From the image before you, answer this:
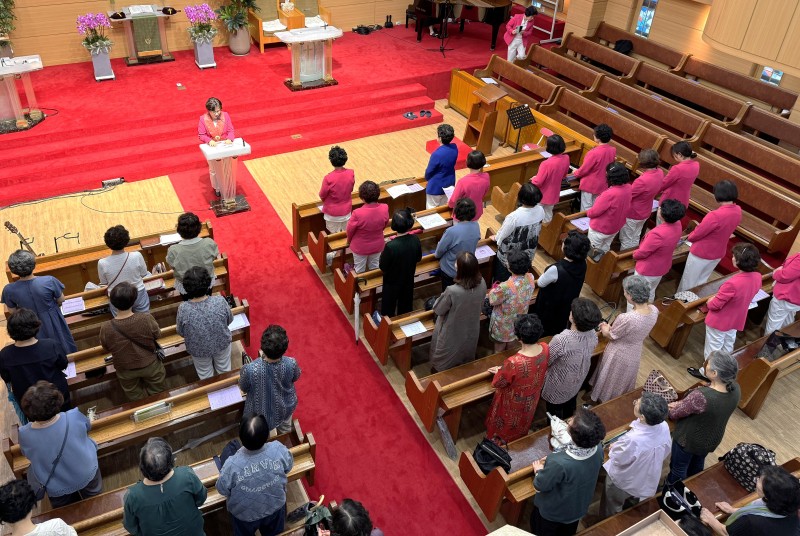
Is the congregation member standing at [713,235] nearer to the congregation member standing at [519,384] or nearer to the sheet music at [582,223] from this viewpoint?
the sheet music at [582,223]

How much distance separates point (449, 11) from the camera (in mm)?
12602

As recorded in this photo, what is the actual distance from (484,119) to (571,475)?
259 inches

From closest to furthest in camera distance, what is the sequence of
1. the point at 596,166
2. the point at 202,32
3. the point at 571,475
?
the point at 571,475, the point at 596,166, the point at 202,32

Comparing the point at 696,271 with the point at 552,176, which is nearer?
the point at 696,271

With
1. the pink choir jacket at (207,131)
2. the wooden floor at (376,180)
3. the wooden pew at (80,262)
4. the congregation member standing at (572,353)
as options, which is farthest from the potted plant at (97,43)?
the congregation member standing at (572,353)

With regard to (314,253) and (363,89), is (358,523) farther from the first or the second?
(363,89)

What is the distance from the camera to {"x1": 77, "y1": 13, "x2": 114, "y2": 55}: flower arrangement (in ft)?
30.3

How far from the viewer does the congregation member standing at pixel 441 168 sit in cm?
652

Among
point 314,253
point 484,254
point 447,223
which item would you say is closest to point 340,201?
point 314,253

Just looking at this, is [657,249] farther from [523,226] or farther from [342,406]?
[342,406]

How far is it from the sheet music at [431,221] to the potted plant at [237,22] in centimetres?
641

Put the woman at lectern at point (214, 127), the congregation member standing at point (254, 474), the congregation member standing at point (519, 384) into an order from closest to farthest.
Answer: the congregation member standing at point (254, 474)
the congregation member standing at point (519, 384)
the woman at lectern at point (214, 127)

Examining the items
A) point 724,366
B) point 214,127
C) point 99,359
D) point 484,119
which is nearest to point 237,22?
point 214,127

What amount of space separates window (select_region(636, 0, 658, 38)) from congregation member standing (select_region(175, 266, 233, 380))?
9824 mm
